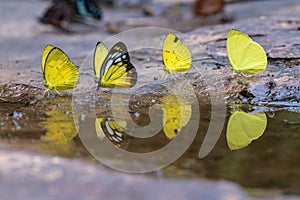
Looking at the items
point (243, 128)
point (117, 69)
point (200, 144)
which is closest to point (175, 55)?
point (117, 69)

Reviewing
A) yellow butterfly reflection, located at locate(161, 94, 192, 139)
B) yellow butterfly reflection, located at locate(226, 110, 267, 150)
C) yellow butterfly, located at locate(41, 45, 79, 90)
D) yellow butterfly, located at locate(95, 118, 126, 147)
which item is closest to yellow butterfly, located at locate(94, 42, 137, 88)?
yellow butterfly, located at locate(41, 45, 79, 90)

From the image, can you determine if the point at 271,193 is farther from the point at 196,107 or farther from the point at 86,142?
the point at 196,107

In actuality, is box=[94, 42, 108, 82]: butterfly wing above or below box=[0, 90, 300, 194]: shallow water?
above

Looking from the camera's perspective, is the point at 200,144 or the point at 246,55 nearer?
the point at 200,144

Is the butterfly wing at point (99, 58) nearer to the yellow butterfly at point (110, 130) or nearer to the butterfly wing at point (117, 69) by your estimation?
the butterfly wing at point (117, 69)

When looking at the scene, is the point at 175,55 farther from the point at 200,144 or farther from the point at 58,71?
the point at 200,144

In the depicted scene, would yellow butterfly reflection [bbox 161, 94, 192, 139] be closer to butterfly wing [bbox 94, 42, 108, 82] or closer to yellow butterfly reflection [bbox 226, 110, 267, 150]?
yellow butterfly reflection [bbox 226, 110, 267, 150]

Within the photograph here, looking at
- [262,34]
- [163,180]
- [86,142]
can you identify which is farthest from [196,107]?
[262,34]

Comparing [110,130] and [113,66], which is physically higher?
[113,66]
